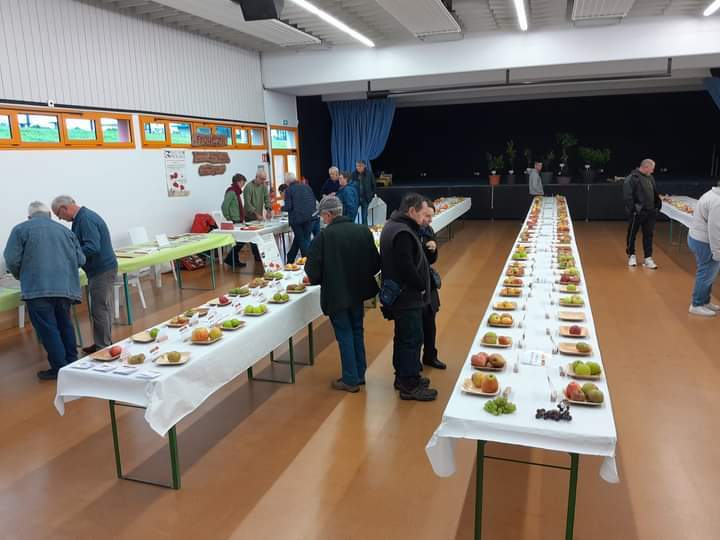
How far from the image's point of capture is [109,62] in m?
7.16

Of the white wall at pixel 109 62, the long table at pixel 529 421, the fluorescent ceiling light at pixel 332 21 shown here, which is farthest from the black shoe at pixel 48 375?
the fluorescent ceiling light at pixel 332 21

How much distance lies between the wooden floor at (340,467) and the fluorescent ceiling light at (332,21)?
4164 millimetres

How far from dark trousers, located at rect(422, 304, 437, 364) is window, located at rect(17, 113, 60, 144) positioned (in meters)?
4.93

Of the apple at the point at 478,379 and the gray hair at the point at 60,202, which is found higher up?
the gray hair at the point at 60,202

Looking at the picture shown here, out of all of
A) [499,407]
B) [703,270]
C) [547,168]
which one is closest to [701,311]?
[703,270]

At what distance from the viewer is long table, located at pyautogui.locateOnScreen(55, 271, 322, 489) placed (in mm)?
2746

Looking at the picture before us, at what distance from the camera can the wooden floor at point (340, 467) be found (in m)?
2.64

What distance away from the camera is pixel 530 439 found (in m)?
2.17

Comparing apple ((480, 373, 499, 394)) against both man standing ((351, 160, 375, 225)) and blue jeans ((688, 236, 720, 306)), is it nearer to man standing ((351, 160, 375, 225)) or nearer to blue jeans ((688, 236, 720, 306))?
blue jeans ((688, 236, 720, 306))

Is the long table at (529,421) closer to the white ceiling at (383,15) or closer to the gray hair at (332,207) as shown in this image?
the gray hair at (332,207)

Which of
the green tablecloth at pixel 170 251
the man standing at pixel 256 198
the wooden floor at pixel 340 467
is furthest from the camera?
the man standing at pixel 256 198

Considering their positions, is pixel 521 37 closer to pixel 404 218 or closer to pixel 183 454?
pixel 404 218

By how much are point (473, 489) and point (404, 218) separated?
1618 millimetres

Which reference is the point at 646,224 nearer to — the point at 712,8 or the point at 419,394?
the point at 712,8
